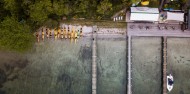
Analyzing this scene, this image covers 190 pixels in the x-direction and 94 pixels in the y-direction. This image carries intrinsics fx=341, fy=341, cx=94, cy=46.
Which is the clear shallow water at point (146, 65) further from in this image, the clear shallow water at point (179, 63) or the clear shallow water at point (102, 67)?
the clear shallow water at point (179, 63)

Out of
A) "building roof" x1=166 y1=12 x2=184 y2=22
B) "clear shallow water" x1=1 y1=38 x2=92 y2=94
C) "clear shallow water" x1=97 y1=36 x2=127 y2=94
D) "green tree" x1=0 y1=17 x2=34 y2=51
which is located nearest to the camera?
"green tree" x1=0 y1=17 x2=34 y2=51

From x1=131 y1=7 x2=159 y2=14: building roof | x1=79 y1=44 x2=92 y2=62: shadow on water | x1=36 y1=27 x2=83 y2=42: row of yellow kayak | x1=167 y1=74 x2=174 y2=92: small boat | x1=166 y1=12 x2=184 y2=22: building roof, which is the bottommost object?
x1=167 y1=74 x2=174 y2=92: small boat

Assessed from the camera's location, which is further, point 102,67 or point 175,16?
point 102,67

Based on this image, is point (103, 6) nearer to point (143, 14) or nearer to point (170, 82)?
point (143, 14)

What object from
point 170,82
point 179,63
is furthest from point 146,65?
point 179,63

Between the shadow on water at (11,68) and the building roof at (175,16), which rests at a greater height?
the building roof at (175,16)

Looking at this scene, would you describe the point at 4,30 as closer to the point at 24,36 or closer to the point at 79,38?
the point at 24,36

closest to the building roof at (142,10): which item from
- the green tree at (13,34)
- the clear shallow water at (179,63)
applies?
the clear shallow water at (179,63)

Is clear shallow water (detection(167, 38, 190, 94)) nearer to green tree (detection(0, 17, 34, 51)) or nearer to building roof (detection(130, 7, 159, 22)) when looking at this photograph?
building roof (detection(130, 7, 159, 22))

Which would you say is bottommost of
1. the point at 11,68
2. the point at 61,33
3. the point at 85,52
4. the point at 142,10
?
the point at 11,68

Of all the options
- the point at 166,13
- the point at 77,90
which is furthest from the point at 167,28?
the point at 77,90

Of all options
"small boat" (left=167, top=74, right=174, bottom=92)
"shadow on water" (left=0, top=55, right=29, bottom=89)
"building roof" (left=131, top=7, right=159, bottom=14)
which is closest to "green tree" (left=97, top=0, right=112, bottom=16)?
"building roof" (left=131, top=7, right=159, bottom=14)
